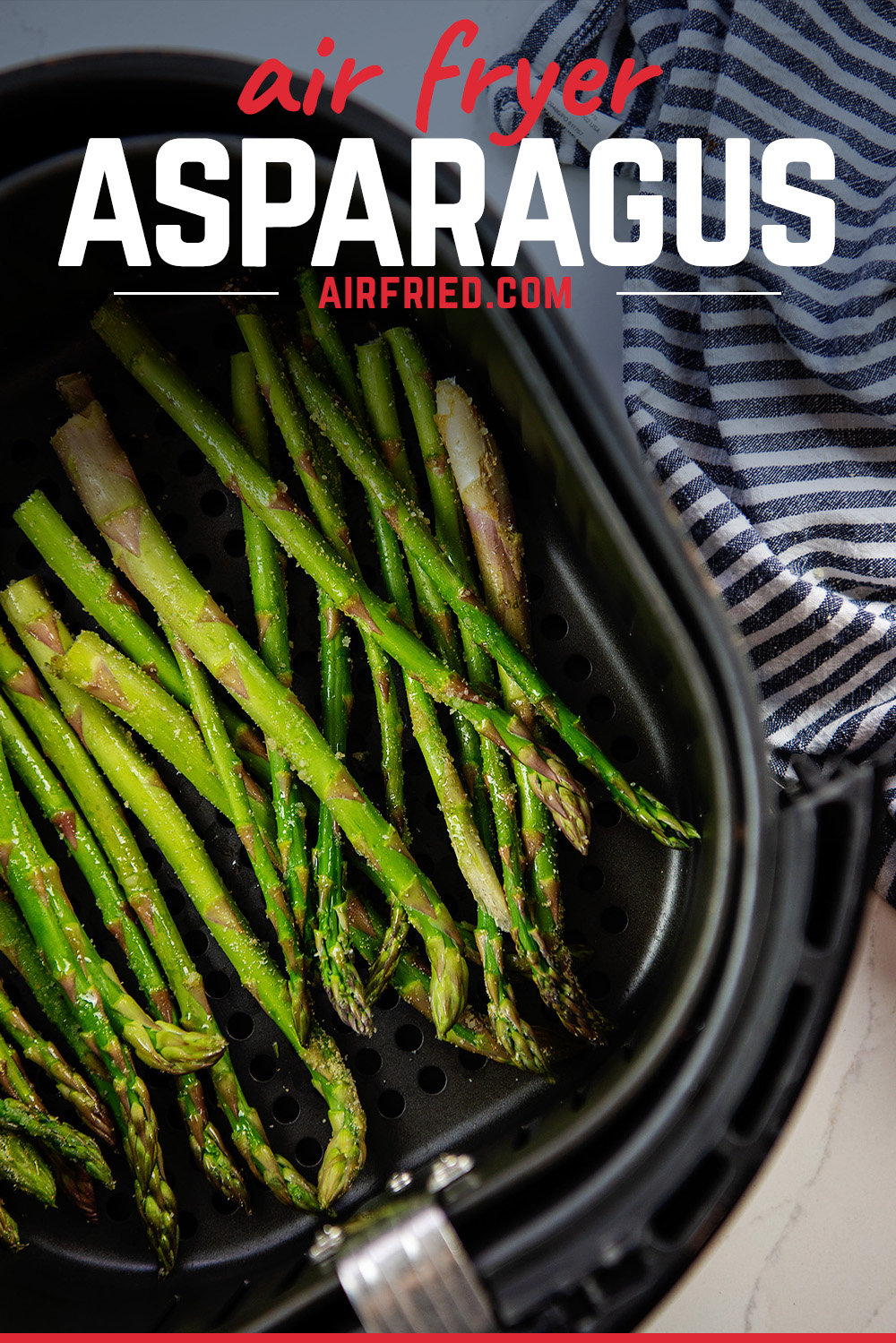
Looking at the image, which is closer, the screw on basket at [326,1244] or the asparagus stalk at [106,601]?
the screw on basket at [326,1244]

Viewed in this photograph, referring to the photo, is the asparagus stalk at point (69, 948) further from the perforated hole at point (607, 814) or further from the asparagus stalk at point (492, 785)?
the perforated hole at point (607, 814)

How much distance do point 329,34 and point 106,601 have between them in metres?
0.54

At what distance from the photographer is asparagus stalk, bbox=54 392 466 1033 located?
0.62 meters

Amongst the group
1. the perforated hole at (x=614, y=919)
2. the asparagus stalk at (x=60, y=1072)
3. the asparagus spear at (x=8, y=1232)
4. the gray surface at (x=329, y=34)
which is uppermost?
the gray surface at (x=329, y=34)

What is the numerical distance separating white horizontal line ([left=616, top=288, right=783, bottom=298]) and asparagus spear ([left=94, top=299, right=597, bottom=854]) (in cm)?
34

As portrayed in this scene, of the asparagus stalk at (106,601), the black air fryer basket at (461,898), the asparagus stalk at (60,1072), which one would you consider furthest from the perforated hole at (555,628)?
the asparagus stalk at (60,1072)

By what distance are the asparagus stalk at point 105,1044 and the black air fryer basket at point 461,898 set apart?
0.04 m

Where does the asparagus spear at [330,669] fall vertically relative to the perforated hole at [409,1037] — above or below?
above

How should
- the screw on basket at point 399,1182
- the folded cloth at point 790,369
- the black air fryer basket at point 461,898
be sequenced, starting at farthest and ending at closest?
the folded cloth at point 790,369
the screw on basket at point 399,1182
the black air fryer basket at point 461,898

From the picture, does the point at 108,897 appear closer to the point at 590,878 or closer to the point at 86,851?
the point at 86,851

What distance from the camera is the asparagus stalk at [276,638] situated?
65 centimetres

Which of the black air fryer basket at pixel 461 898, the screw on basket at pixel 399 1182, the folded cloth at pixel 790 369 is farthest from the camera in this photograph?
the folded cloth at pixel 790 369

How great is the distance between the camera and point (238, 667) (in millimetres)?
659

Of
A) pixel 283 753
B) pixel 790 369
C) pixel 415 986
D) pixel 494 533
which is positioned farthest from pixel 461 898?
pixel 790 369
